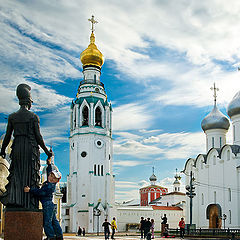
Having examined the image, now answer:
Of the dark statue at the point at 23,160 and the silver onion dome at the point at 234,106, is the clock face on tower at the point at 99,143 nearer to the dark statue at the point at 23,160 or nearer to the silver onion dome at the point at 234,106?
the silver onion dome at the point at 234,106

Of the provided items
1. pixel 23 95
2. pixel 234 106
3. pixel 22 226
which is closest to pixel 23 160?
pixel 22 226

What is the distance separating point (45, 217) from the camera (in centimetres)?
741

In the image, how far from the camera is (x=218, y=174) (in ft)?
114

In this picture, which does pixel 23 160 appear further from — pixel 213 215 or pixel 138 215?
pixel 138 215

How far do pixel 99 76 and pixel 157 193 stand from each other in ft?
135

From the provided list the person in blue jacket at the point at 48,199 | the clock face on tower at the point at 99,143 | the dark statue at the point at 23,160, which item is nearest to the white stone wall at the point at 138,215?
the clock face on tower at the point at 99,143

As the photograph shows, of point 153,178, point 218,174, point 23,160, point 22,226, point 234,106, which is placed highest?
point 234,106

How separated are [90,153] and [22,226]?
3927 centimetres

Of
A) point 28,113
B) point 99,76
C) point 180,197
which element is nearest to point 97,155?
point 99,76

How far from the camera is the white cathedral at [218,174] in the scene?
32.1m

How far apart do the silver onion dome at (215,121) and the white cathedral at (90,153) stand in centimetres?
1324

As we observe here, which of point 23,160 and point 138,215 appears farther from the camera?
point 138,215

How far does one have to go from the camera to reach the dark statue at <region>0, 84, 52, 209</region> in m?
7.38

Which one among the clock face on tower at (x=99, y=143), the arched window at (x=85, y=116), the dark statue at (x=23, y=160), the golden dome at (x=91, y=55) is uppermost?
the golden dome at (x=91, y=55)
